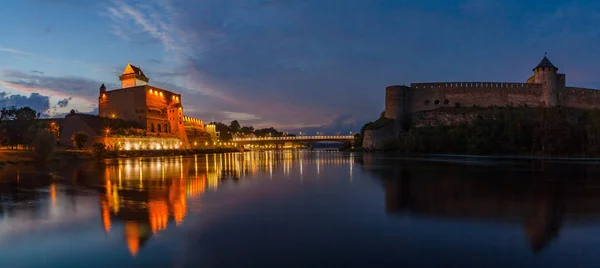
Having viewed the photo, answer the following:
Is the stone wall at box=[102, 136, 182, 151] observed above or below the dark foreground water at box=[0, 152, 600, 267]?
above

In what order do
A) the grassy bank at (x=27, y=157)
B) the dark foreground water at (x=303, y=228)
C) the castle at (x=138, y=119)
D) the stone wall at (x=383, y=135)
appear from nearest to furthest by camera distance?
the dark foreground water at (x=303, y=228), the grassy bank at (x=27, y=157), the castle at (x=138, y=119), the stone wall at (x=383, y=135)

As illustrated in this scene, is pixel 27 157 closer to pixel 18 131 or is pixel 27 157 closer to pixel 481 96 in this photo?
pixel 18 131

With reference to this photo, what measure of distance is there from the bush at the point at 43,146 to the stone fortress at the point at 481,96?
42820 mm

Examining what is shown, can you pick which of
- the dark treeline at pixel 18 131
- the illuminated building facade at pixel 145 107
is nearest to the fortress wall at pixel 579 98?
the illuminated building facade at pixel 145 107

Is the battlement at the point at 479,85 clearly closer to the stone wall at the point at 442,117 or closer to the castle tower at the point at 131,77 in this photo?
the stone wall at the point at 442,117

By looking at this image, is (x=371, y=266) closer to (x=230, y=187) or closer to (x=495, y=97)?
(x=230, y=187)

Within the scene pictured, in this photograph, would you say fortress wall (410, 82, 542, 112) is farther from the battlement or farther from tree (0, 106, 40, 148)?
tree (0, 106, 40, 148)

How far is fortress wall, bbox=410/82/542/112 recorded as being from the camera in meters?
54.2

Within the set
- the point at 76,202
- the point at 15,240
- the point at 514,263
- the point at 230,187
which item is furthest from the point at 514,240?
the point at 76,202

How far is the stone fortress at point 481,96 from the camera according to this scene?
52.9m

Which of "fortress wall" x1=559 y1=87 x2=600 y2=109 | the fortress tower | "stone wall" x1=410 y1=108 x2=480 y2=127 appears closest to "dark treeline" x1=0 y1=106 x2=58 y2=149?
"stone wall" x1=410 y1=108 x2=480 y2=127

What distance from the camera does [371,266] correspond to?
4578mm

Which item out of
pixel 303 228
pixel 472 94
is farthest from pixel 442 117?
pixel 303 228

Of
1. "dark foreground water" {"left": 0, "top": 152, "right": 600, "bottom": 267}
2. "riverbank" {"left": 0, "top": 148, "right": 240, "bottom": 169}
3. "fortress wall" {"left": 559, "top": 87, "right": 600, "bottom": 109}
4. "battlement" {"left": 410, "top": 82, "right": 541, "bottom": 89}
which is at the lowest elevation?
"dark foreground water" {"left": 0, "top": 152, "right": 600, "bottom": 267}
